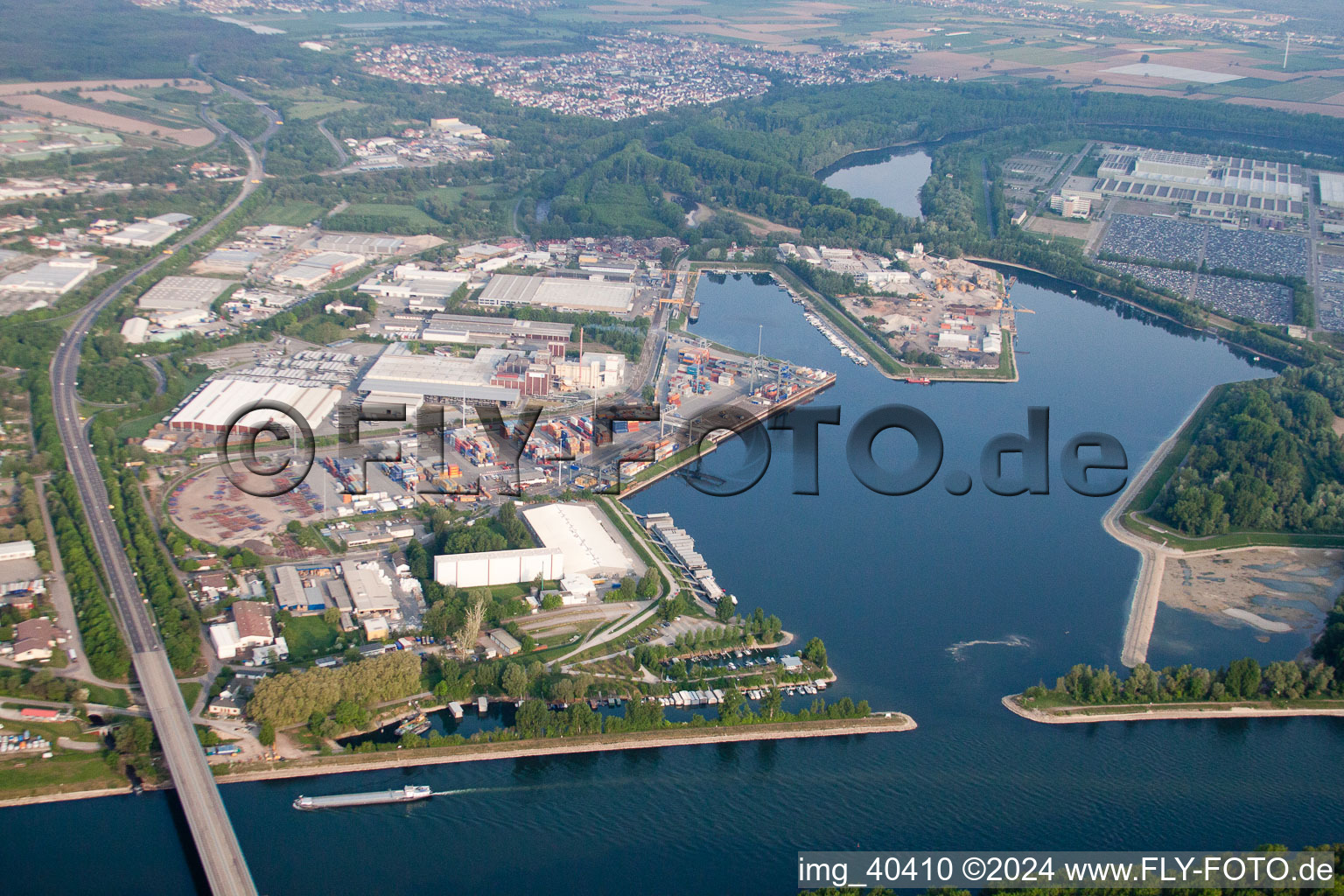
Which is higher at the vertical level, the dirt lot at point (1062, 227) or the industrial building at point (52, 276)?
the dirt lot at point (1062, 227)

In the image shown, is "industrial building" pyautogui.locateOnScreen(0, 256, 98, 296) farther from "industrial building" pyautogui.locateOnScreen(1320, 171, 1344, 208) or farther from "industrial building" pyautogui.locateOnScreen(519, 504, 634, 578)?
"industrial building" pyautogui.locateOnScreen(1320, 171, 1344, 208)

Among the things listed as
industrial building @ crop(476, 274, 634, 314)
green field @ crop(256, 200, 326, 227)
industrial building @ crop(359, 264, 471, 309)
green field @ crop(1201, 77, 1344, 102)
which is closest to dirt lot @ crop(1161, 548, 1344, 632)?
industrial building @ crop(476, 274, 634, 314)

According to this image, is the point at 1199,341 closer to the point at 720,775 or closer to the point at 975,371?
the point at 975,371

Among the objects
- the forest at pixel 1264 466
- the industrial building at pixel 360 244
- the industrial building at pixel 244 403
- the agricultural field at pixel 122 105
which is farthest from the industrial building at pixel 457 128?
the forest at pixel 1264 466

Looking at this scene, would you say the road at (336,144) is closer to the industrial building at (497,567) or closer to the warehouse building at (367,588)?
the warehouse building at (367,588)

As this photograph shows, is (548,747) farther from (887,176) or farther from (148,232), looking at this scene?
(887,176)

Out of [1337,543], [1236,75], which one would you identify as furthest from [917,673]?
[1236,75]
